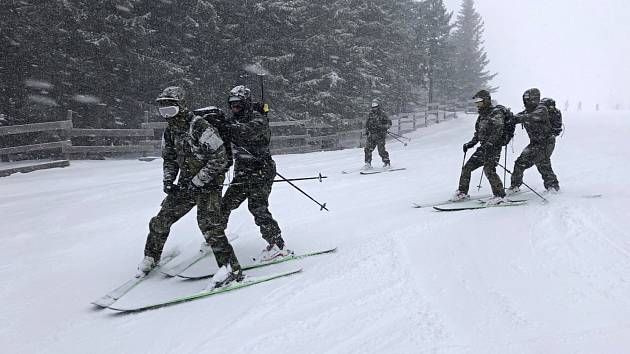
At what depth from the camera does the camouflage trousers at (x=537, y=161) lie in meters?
8.84

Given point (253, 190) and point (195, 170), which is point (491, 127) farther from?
point (195, 170)

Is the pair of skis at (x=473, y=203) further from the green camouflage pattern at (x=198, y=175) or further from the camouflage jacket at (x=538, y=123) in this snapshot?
the green camouflage pattern at (x=198, y=175)

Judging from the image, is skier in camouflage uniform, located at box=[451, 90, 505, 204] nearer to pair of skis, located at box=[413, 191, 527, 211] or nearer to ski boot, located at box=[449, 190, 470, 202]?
pair of skis, located at box=[413, 191, 527, 211]

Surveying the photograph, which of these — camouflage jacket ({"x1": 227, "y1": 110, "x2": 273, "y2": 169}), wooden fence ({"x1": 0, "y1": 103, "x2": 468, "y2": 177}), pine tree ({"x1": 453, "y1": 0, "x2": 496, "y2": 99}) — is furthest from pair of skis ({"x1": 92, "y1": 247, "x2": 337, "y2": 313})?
pine tree ({"x1": 453, "y1": 0, "x2": 496, "y2": 99})

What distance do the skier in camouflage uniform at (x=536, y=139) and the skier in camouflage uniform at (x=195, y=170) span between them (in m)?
6.38

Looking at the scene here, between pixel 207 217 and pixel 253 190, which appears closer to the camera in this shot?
pixel 207 217

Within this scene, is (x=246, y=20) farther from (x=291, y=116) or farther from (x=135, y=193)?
(x=135, y=193)

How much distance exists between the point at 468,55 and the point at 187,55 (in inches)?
1395

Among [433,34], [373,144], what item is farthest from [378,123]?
[433,34]

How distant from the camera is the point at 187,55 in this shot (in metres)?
19.5

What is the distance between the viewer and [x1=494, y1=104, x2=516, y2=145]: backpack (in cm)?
786

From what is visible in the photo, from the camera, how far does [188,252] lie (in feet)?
20.7

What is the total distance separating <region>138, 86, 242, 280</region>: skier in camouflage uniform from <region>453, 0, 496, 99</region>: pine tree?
44.8 metres

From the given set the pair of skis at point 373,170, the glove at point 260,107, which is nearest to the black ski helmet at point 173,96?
the glove at point 260,107
